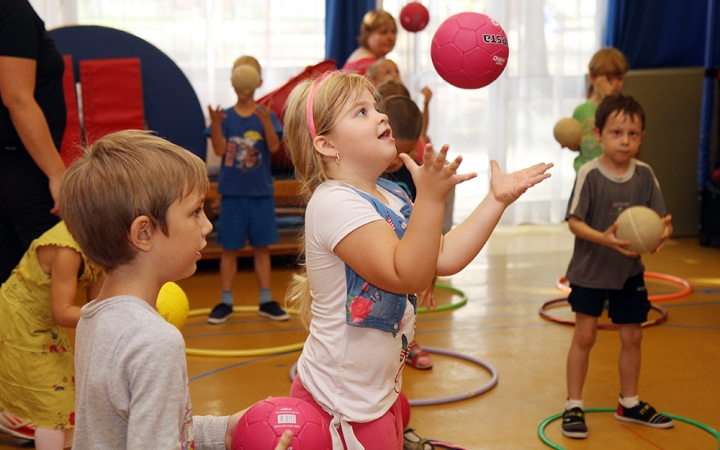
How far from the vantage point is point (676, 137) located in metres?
7.80

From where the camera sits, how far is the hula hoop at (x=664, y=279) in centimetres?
546

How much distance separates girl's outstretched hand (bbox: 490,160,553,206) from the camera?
1.94 meters

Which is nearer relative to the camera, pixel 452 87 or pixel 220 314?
pixel 220 314

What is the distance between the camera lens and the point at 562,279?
6070mm

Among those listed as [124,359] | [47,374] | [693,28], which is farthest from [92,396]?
[693,28]

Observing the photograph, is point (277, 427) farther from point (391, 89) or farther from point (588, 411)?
point (391, 89)

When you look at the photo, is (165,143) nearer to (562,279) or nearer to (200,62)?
(562,279)

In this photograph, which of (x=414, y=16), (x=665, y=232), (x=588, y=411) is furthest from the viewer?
(x=414, y=16)

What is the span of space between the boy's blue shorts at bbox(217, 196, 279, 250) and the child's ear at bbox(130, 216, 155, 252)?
3524 mm

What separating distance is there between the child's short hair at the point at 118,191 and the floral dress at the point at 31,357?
1.37 metres

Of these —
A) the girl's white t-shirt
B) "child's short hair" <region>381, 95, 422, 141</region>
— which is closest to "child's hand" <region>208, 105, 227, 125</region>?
"child's short hair" <region>381, 95, 422, 141</region>

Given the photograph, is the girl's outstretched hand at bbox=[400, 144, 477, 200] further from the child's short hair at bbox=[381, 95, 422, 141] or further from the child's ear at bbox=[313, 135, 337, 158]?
the child's short hair at bbox=[381, 95, 422, 141]

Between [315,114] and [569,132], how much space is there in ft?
11.5

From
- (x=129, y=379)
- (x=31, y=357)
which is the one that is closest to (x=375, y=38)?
(x=31, y=357)
